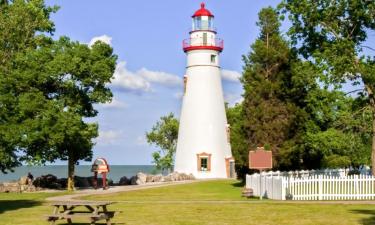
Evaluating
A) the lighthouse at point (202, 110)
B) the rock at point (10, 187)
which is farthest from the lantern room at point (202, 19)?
the rock at point (10, 187)

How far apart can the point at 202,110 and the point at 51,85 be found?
1738cm

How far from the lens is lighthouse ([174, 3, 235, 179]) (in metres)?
51.3

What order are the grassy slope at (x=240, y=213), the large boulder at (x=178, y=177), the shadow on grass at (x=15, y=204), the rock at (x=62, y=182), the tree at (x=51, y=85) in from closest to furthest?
the grassy slope at (x=240, y=213)
the shadow on grass at (x=15, y=204)
the tree at (x=51, y=85)
the rock at (x=62, y=182)
the large boulder at (x=178, y=177)

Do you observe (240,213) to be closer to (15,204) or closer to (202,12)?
(15,204)

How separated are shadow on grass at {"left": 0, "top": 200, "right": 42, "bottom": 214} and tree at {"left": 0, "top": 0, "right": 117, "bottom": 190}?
6.46 meters

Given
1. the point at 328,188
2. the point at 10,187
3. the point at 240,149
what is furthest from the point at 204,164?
the point at 328,188

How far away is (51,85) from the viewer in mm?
37406

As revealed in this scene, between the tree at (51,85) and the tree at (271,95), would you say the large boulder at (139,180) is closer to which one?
the tree at (51,85)

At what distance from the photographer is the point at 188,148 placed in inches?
2030

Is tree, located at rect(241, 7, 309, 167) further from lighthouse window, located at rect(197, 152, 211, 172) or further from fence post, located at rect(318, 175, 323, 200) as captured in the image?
lighthouse window, located at rect(197, 152, 211, 172)

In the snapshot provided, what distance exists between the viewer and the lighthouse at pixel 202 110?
51344mm

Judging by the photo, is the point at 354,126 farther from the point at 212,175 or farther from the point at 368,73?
the point at 212,175

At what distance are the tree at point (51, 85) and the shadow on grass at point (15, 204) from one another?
6.46 m

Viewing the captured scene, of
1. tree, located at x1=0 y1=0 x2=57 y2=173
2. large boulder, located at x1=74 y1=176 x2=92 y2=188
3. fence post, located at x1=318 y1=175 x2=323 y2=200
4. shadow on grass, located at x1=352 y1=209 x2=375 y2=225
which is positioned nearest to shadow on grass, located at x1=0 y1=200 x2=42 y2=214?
tree, located at x1=0 y1=0 x2=57 y2=173
